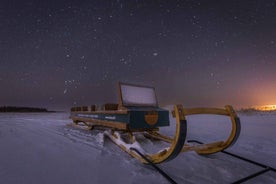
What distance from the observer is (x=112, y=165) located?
303cm

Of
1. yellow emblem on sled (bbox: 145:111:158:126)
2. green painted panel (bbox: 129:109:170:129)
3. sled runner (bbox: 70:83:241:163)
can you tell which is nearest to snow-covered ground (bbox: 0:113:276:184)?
sled runner (bbox: 70:83:241:163)

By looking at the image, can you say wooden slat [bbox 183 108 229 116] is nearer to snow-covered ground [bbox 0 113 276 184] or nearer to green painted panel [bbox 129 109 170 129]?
snow-covered ground [bbox 0 113 276 184]

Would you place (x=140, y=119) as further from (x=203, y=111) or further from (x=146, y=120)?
(x=203, y=111)

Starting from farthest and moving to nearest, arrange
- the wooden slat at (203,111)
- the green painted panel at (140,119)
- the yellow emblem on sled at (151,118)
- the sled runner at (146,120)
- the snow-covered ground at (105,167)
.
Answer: the yellow emblem on sled at (151,118) → the green painted panel at (140,119) → the wooden slat at (203,111) → the sled runner at (146,120) → the snow-covered ground at (105,167)

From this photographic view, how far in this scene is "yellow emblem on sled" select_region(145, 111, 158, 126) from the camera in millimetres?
4841

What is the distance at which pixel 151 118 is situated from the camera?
4895mm

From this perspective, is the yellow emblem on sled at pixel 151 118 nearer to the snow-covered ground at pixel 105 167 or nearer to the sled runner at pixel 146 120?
the sled runner at pixel 146 120

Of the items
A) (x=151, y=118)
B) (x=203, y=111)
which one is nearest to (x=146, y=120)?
(x=151, y=118)

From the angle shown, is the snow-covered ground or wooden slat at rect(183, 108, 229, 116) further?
wooden slat at rect(183, 108, 229, 116)

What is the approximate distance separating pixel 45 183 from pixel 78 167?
0.64 metres

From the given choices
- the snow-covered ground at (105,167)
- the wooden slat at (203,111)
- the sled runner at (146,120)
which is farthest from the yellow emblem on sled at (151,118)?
the wooden slat at (203,111)

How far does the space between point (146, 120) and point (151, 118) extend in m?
0.17

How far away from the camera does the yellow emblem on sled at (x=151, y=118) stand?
191 inches

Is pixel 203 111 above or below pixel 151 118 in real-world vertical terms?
above
